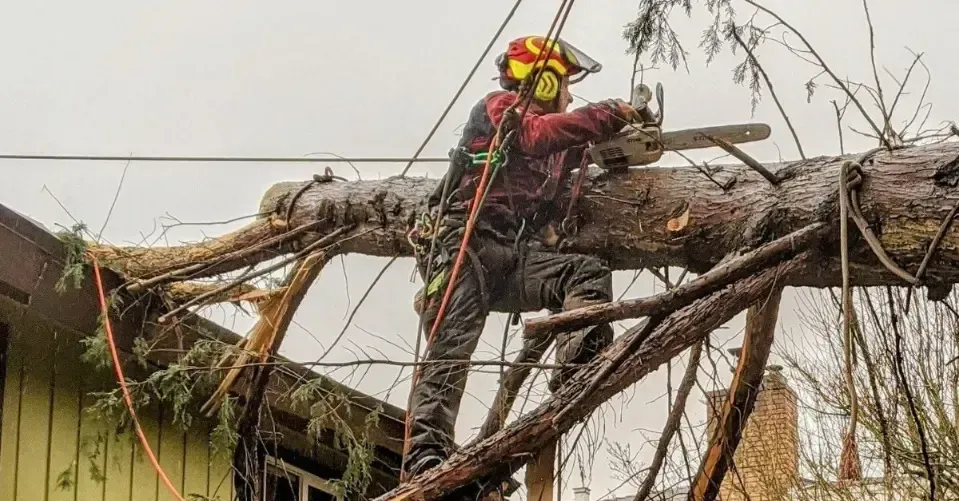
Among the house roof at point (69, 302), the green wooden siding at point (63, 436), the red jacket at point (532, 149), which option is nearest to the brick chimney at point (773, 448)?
the red jacket at point (532, 149)

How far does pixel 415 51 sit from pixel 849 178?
243 cm

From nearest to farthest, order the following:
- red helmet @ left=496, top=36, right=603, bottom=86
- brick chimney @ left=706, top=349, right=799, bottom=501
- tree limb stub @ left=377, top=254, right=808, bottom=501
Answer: tree limb stub @ left=377, top=254, right=808, bottom=501 → red helmet @ left=496, top=36, right=603, bottom=86 → brick chimney @ left=706, top=349, right=799, bottom=501

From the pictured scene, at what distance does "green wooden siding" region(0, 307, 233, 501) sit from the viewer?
3438 millimetres

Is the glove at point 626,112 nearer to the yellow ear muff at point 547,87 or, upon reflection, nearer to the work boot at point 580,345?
the yellow ear muff at point 547,87

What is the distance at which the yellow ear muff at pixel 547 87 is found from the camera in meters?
3.51

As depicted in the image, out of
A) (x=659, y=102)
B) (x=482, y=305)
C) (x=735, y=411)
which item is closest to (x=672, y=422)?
(x=735, y=411)

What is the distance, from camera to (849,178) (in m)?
2.87

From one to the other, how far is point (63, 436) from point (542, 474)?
162 cm

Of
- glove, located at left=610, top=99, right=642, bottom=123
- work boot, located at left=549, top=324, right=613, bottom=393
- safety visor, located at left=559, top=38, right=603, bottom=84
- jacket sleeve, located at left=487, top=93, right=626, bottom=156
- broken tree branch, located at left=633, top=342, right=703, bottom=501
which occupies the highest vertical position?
safety visor, located at left=559, top=38, right=603, bottom=84

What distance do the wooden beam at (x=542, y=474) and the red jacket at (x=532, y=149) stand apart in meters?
0.80

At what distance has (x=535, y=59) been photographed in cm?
354

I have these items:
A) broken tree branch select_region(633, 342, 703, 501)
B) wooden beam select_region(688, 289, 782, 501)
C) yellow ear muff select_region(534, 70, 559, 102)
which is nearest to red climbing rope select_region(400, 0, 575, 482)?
yellow ear muff select_region(534, 70, 559, 102)

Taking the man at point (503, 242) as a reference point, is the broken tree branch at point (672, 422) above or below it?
below

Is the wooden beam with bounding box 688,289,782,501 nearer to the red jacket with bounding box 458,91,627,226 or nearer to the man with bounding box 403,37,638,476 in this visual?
the man with bounding box 403,37,638,476
